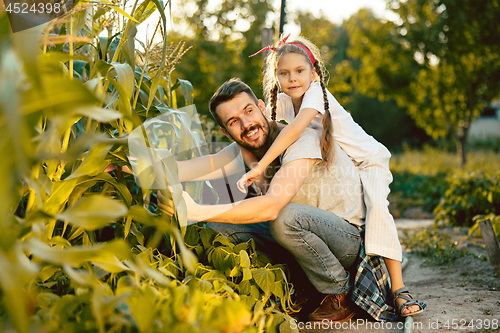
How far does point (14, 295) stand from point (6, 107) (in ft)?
0.82

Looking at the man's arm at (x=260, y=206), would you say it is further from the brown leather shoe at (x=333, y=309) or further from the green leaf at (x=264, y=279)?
the brown leather shoe at (x=333, y=309)

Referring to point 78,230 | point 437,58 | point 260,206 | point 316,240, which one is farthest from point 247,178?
point 437,58

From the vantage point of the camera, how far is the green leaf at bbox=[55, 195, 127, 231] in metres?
0.71

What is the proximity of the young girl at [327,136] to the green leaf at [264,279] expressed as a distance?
366 millimetres

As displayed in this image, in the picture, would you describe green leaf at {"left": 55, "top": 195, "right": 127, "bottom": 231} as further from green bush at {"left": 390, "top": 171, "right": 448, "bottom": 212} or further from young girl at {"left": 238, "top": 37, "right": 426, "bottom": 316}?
green bush at {"left": 390, "top": 171, "right": 448, "bottom": 212}

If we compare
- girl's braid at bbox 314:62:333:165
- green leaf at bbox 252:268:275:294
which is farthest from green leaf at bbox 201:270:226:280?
girl's braid at bbox 314:62:333:165

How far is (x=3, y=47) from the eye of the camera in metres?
0.56

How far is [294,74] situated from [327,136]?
41cm

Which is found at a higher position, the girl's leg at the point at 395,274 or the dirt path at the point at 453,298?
the girl's leg at the point at 395,274

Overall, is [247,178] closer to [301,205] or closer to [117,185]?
[301,205]

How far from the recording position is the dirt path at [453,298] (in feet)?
4.93

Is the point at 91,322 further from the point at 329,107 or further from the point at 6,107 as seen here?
the point at 329,107

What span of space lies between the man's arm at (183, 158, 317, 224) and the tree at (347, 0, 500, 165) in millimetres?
6853

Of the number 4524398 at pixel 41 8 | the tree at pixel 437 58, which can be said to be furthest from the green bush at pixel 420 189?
the number 4524398 at pixel 41 8
